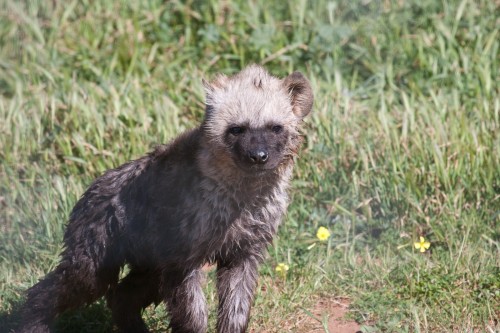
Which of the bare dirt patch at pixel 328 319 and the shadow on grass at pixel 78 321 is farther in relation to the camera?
the shadow on grass at pixel 78 321

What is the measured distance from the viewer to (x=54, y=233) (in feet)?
20.2

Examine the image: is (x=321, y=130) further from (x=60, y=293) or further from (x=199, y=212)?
(x=60, y=293)

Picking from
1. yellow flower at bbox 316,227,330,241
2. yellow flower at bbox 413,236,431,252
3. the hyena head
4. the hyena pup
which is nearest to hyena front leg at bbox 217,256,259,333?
the hyena pup

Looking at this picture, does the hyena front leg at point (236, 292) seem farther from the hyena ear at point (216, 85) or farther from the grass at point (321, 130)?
the hyena ear at point (216, 85)

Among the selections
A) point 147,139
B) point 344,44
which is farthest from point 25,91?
point 344,44

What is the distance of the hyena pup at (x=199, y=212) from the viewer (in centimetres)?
480

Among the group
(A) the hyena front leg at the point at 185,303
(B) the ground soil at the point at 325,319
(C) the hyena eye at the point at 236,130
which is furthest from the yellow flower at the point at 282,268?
(C) the hyena eye at the point at 236,130

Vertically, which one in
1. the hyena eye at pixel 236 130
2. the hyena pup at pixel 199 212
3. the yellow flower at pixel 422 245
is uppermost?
the hyena eye at pixel 236 130

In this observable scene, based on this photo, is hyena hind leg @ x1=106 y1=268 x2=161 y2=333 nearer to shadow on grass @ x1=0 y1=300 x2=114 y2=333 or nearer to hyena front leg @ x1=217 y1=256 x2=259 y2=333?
shadow on grass @ x1=0 y1=300 x2=114 y2=333

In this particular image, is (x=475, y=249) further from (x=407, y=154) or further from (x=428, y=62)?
(x=428, y=62)

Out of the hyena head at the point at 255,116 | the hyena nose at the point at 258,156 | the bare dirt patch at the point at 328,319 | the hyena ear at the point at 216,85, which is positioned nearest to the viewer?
the hyena nose at the point at 258,156

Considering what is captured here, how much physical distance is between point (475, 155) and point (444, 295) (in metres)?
1.38

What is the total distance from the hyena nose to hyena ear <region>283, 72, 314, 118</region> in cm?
49

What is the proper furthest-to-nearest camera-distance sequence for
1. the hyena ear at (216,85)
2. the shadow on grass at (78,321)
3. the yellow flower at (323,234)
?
1. the yellow flower at (323,234)
2. the shadow on grass at (78,321)
3. the hyena ear at (216,85)
